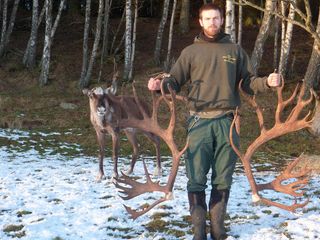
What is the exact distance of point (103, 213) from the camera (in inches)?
269

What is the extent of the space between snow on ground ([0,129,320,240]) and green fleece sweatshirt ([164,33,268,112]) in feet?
5.42

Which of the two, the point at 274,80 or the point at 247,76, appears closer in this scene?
the point at 274,80

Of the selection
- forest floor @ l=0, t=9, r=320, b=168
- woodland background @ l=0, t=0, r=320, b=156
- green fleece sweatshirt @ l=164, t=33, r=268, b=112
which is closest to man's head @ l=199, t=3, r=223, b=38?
green fleece sweatshirt @ l=164, t=33, r=268, b=112

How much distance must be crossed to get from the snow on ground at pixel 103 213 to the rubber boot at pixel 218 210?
1.02 ft

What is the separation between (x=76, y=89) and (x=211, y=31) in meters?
18.0

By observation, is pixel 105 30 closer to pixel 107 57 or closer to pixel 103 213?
pixel 107 57

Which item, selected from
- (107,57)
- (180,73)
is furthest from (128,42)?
(180,73)

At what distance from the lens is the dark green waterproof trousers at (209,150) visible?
511 cm

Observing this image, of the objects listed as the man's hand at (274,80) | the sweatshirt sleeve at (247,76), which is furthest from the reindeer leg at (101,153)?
the man's hand at (274,80)

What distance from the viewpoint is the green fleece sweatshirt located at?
5.06m

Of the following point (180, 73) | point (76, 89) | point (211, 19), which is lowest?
point (76, 89)

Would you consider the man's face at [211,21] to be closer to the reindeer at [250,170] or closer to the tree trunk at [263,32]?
the reindeer at [250,170]

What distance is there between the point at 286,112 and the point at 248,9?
15.2 metres

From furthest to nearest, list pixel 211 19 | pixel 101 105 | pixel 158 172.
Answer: pixel 158 172
pixel 101 105
pixel 211 19
